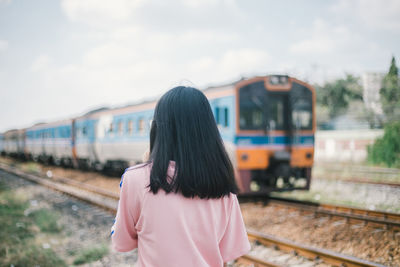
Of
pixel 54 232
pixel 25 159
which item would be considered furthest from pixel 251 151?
pixel 25 159

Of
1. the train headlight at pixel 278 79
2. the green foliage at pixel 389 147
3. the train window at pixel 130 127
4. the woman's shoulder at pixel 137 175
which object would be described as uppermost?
the train headlight at pixel 278 79

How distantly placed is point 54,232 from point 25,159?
2837cm

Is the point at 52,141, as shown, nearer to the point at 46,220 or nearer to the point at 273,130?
the point at 46,220

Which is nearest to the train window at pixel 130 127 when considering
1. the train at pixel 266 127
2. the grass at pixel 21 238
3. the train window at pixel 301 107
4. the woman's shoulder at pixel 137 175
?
the train at pixel 266 127

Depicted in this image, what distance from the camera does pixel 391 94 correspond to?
1077cm

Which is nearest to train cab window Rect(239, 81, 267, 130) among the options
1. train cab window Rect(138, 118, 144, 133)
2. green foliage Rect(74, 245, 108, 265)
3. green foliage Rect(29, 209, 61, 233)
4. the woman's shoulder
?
green foliage Rect(74, 245, 108, 265)

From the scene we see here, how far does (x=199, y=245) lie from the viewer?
1.50 meters

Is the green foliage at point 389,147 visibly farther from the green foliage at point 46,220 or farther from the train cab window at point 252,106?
the green foliage at point 46,220

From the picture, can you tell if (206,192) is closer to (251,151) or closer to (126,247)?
(126,247)

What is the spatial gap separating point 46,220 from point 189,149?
667cm

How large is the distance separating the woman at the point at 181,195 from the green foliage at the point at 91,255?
388cm

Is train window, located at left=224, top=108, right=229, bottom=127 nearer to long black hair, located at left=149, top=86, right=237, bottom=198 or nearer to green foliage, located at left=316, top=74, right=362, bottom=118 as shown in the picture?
long black hair, located at left=149, top=86, right=237, bottom=198

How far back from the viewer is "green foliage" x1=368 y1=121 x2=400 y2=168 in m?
13.6

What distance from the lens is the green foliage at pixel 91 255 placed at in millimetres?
5000
